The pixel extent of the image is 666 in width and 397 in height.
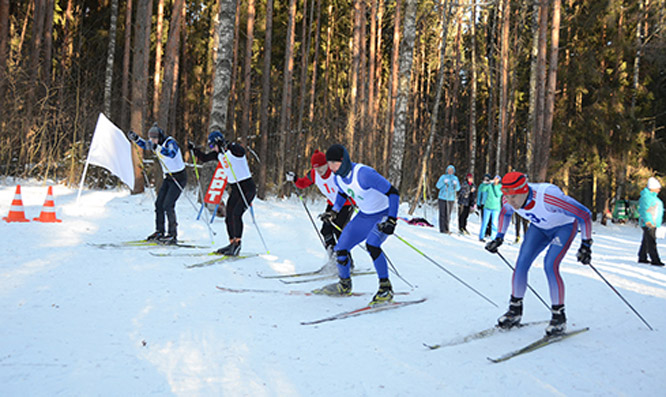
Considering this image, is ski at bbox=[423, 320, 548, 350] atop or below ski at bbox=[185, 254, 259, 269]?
below

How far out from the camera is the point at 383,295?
5180 mm

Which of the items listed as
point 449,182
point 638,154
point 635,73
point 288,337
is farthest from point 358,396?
point 635,73

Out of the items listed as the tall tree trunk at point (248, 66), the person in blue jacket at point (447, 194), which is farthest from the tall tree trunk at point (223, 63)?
the person in blue jacket at point (447, 194)

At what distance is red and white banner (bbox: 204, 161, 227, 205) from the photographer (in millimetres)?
10812

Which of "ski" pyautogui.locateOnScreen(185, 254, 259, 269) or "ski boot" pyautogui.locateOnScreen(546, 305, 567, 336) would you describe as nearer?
"ski boot" pyautogui.locateOnScreen(546, 305, 567, 336)

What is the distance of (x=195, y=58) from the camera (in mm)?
24594

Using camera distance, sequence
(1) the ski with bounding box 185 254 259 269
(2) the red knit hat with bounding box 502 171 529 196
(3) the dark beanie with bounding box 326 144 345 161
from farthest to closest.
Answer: (1) the ski with bounding box 185 254 259 269 → (3) the dark beanie with bounding box 326 144 345 161 → (2) the red knit hat with bounding box 502 171 529 196

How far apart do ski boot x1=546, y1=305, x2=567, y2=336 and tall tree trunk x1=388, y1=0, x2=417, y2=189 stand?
33.2 ft

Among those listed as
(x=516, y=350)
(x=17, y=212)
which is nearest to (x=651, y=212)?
(x=516, y=350)

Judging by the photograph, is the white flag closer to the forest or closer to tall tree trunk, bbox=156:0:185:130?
the forest

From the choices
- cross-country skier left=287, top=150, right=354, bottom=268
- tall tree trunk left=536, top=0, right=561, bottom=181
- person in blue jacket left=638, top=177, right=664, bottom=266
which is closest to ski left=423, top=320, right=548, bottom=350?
cross-country skier left=287, top=150, right=354, bottom=268

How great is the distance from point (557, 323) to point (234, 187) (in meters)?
4.98

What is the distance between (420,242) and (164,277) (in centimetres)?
652

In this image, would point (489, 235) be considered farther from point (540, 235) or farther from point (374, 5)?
point (374, 5)
